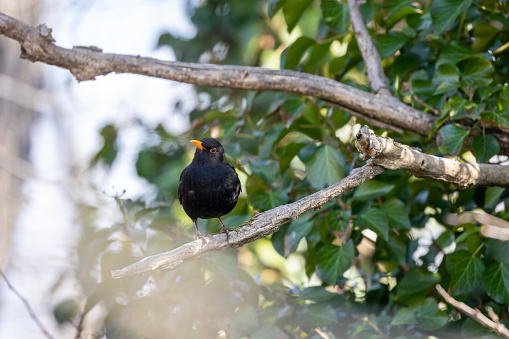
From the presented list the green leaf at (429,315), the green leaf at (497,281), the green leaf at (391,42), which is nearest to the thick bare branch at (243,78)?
the green leaf at (391,42)

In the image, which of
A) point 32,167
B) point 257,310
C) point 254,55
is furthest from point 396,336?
point 32,167

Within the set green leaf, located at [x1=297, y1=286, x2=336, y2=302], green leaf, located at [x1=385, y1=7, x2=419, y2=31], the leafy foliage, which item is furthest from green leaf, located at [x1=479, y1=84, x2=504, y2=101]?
green leaf, located at [x1=297, y1=286, x2=336, y2=302]

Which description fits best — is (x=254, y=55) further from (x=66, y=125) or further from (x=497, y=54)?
(x=66, y=125)

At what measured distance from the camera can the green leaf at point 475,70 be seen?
3277 mm

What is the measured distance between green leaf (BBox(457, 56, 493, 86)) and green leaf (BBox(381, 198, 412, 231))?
0.85m

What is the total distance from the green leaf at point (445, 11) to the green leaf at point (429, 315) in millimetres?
1659

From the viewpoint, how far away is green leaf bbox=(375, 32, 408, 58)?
3818 mm

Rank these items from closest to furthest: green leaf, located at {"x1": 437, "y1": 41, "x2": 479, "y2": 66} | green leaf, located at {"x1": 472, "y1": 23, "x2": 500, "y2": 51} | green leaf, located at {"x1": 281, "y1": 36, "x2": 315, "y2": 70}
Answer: green leaf, located at {"x1": 437, "y1": 41, "x2": 479, "y2": 66} → green leaf, located at {"x1": 472, "y1": 23, "x2": 500, "y2": 51} → green leaf, located at {"x1": 281, "y1": 36, "x2": 315, "y2": 70}

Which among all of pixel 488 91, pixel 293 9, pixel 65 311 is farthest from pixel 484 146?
pixel 65 311

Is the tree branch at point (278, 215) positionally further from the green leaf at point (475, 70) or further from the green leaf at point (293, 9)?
the green leaf at point (293, 9)

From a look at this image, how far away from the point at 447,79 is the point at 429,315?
55.8 inches

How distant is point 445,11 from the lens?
3398 mm

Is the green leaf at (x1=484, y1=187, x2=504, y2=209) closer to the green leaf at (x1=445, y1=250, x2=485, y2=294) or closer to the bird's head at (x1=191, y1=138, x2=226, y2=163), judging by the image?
the green leaf at (x1=445, y1=250, x2=485, y2=294)

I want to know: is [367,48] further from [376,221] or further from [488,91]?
[376,221]
